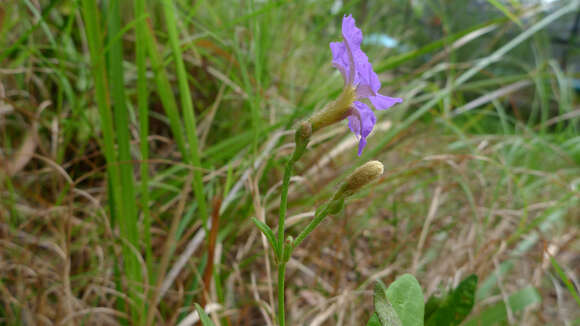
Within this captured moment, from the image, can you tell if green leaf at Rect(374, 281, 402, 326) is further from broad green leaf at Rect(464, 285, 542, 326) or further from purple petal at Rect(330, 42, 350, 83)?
broad green leaf at Rect(464, 285, 542, 326)

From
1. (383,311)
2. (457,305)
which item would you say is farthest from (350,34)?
(457,305)

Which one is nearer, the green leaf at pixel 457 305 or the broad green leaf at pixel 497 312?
the green leaf at pixel 457 305

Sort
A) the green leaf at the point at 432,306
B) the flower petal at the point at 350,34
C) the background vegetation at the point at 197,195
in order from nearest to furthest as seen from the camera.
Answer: the flower petal at the point at 350,34
the green leaf at the point at 432,306
the background vegetation at the point at 197,195

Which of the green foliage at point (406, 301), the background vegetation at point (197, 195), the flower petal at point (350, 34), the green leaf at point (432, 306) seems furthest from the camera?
the background vegetation at point (197, 195)

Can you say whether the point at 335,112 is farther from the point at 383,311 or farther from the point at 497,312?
the point at 497,312

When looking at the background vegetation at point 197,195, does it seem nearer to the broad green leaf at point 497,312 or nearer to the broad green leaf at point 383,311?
the broad green leaf at point 497,312

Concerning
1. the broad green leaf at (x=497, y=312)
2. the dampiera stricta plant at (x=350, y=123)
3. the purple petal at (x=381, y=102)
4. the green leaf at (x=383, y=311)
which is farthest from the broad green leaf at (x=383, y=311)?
the broad green leaf at (x=497, y=312)

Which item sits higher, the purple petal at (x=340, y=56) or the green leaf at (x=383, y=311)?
the purple petal at (x=340, y=56)

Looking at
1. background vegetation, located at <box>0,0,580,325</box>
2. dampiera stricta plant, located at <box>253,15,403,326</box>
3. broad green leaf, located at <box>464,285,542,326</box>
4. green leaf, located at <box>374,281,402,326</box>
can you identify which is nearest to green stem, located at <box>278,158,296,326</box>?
dampiera stricta plant, located at <box>253,15,403,326</box>
